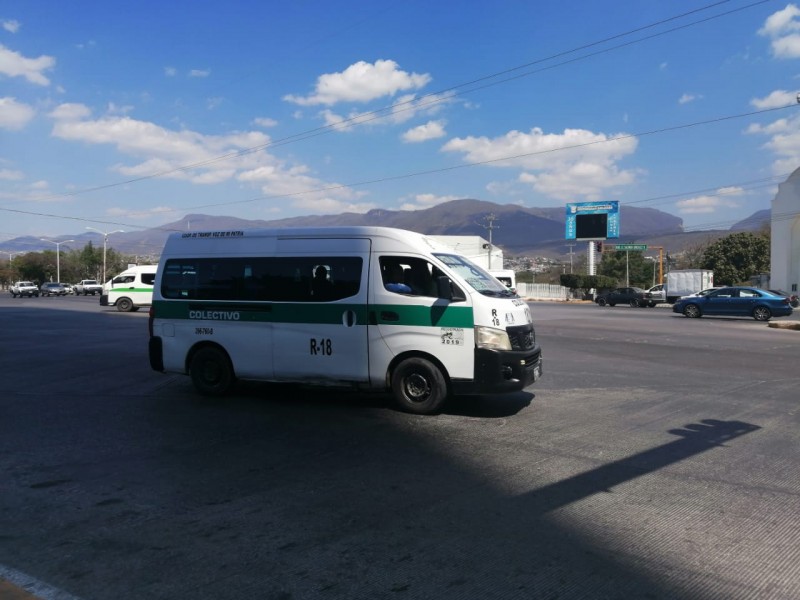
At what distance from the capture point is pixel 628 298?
45.4 metres

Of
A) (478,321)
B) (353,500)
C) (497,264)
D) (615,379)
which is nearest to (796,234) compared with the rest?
(497,264)

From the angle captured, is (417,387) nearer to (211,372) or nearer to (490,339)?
(490,339)

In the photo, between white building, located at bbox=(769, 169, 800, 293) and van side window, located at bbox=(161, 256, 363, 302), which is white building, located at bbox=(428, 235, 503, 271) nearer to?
white building, located at bbox=(769, 169, 800, 293)

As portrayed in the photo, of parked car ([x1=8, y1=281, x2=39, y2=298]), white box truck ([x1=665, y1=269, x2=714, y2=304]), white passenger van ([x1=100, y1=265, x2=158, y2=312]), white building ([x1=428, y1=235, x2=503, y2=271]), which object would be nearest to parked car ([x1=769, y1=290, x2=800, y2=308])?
white box truck ([x1=665, y1=269, x2=714, y2=304])

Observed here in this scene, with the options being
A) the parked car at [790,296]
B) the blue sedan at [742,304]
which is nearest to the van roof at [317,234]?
the blue sedan at [742,304]

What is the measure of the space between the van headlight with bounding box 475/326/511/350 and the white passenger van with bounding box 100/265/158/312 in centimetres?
2975

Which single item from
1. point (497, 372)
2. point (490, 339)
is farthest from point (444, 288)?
point (497, 372)

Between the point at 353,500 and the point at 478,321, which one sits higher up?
the point at 478,321

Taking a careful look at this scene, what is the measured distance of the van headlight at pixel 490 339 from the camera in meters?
7.50

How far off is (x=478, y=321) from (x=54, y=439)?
5015mm

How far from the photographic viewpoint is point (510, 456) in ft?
20.0

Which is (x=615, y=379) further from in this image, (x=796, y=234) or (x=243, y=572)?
(x=796, y=234)

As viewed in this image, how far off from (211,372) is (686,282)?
150 feet

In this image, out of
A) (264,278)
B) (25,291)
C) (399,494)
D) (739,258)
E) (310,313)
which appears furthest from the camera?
(739,258)
